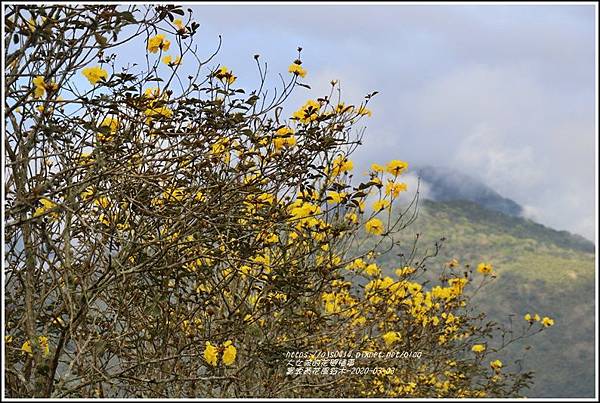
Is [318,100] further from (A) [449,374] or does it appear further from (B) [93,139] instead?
(A) [449,374]

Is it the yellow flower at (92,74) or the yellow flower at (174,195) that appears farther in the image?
the yellow flower at (174,195)

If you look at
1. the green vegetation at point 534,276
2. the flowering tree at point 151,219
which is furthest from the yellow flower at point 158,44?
the green vegetation at point 534,276

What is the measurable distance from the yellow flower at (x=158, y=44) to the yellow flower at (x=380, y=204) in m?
1.12

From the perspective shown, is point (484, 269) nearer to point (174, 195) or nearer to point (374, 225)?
point (374, 225)

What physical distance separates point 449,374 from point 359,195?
3.16 meters

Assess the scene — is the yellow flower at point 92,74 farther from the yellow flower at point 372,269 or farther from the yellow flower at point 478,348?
the yellow flower at point 478,348

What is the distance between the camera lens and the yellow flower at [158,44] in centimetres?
309

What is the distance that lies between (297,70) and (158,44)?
627 mm

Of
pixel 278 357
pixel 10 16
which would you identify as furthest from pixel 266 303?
pixel 10 16

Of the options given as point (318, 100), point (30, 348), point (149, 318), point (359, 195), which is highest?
point (318, 100)

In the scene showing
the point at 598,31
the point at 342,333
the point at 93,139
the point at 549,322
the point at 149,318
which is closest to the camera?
the point at 598,31

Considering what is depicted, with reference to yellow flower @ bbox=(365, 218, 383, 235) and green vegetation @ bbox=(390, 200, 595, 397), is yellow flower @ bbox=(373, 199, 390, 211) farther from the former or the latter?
green vegetation @ bbox=(390, 200, 595, 397)

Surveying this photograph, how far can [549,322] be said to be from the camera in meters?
5.55

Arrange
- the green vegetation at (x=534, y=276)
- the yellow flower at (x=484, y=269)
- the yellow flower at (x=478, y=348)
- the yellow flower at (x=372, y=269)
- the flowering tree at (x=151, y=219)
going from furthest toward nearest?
the green vegetation at (x=534, y=276) → the yellow flower at (x=478, y=348) → the yellow flower at (x=484, y=269) → the yellow flower at (x=372, y=269) → the flowering tree at (x=151, y=219)
